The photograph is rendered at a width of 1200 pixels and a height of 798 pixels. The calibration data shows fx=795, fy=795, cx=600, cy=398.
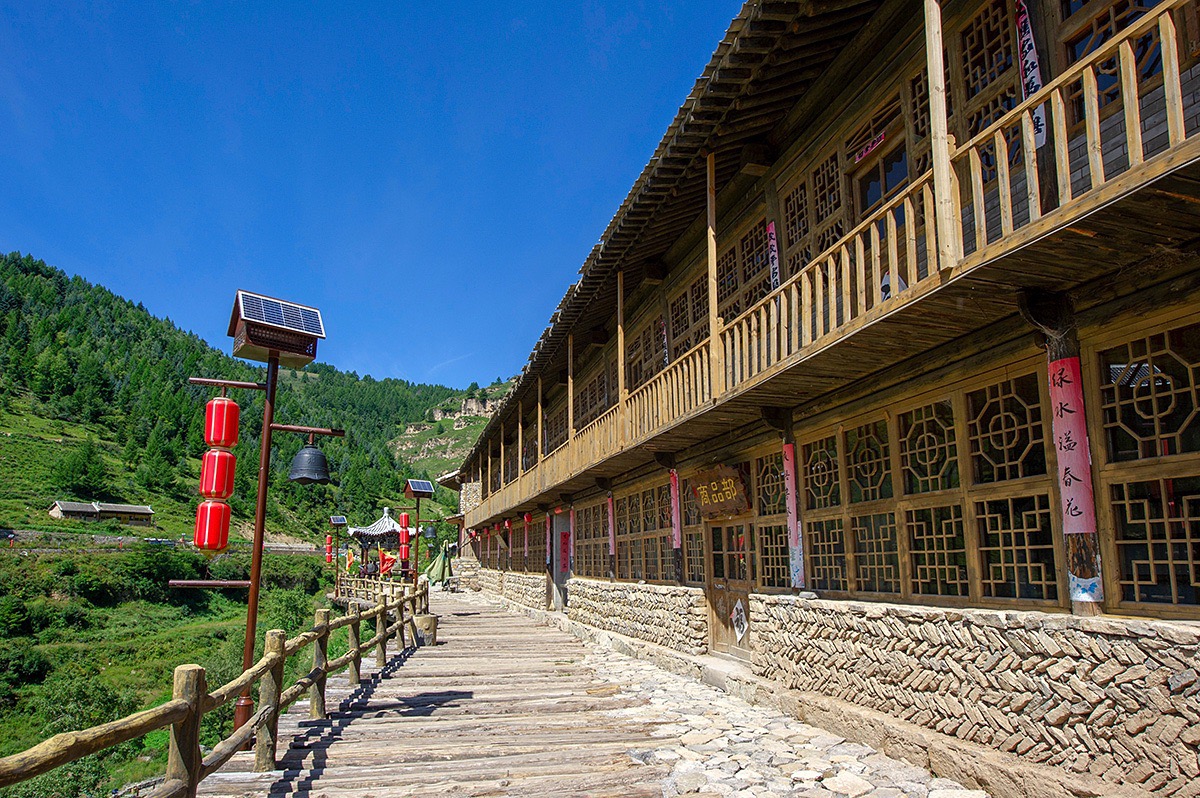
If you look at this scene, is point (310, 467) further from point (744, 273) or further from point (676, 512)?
point (744, 273)

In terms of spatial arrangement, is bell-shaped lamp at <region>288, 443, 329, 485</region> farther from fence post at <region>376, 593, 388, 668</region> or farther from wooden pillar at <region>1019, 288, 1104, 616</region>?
wooden pillar at <region>1019, 288, 1104, 616</region>

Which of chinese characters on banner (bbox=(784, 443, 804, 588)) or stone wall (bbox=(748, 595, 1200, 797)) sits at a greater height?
chinese characters on banner (bbox=(784, 443, 804, 588))

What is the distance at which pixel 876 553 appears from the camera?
7.95m

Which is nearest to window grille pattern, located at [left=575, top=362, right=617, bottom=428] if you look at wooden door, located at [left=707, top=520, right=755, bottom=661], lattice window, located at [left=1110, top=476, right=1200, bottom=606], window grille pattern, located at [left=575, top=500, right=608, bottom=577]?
window grille pattern, located at [left=575, top=500, right=608, bottom=577]

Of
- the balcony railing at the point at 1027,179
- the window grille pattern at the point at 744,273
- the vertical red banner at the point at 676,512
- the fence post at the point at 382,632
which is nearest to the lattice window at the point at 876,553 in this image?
the balcony railing at the point at 1027,179

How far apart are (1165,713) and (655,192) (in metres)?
8.13

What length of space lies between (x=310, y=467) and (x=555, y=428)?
528 inches

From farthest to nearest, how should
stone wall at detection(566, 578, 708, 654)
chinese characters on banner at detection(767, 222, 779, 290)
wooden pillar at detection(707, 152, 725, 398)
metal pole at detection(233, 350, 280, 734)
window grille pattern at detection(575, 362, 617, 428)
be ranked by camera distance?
window grille pattern at detection(575, 362, 617, 428) < stone wall at detection(566, 578, 708, 654) < chinese characters on banner at detection(767, 222, 779, 290) < wooden pillar at detection(707, 152, 725, 398) < metal pole at detection(233, 350, 280, 734)

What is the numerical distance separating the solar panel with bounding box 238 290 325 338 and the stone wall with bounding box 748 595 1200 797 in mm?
6366

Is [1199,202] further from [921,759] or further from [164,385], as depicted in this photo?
[164,385]

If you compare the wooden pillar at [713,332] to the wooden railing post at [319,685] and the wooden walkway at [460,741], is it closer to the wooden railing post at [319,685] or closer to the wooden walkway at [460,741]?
the wooden walkway at [460,741]

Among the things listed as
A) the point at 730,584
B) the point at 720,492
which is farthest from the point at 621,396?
the point at 730,584

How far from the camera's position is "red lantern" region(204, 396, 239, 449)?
8578 millimetres

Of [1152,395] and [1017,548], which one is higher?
[1152,395]
